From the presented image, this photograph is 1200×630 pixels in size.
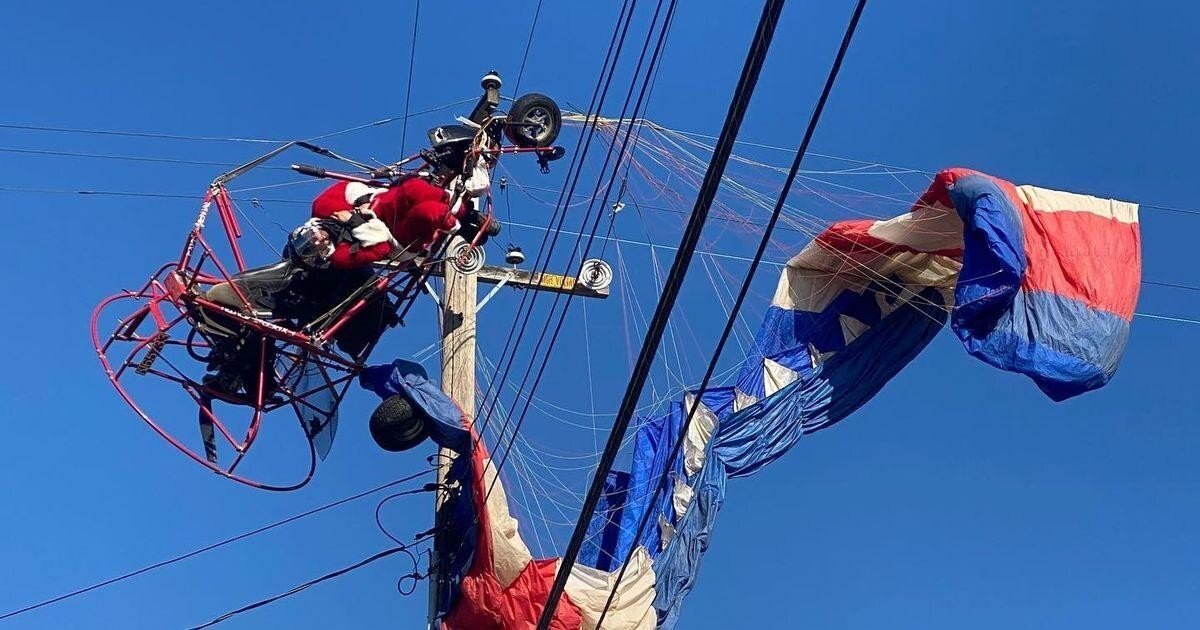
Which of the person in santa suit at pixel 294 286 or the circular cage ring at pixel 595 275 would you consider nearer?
the person in santa suit at pixel 294 286

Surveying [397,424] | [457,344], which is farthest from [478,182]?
[397,424]

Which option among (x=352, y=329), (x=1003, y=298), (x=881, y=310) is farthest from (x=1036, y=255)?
(x=352, y=329)

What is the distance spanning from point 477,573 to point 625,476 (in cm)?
215

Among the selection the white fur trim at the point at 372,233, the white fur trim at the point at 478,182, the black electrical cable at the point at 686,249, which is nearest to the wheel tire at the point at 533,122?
the white fur trim at the point at 478,182

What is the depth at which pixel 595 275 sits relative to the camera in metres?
13.1

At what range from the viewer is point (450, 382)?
1222 centimetres

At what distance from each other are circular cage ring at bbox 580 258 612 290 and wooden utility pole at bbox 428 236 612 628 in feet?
0.17

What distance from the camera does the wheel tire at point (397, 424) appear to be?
451 inches

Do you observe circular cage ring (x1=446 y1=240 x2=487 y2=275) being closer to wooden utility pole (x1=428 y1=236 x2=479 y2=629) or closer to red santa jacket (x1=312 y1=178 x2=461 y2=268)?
wooden utility pole (x1=428 y1=236 x2=479 y2=629)

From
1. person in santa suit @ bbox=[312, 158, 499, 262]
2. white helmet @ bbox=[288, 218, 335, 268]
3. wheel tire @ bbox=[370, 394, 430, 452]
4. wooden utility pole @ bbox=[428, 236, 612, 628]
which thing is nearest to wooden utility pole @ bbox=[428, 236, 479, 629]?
wooden utility pole @ bbox=[428, 236, 612, 628]

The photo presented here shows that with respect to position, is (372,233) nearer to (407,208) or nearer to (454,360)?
(407,208)

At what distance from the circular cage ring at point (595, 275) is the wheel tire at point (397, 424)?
227cm

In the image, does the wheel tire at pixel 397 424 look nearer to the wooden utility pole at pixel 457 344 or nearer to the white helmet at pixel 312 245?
the wooden utility pole at pixel 457 344

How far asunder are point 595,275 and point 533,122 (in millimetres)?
1792
